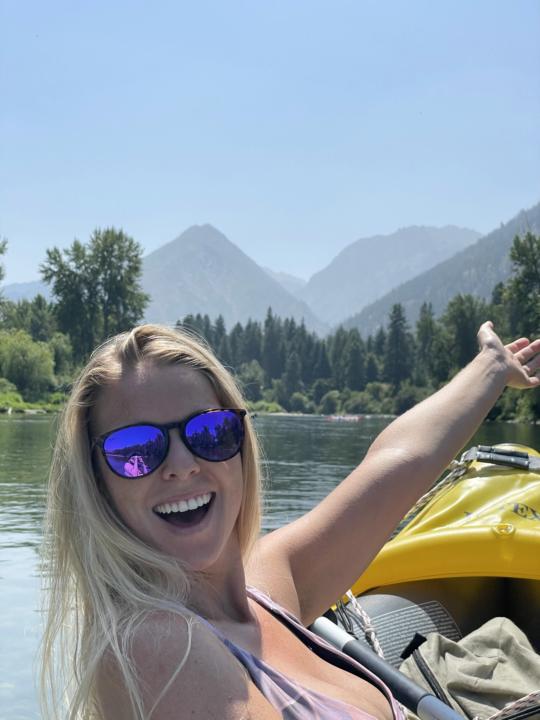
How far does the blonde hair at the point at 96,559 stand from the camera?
1.19 meters

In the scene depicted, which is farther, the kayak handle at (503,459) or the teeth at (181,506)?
the kayak handle at (503,459)

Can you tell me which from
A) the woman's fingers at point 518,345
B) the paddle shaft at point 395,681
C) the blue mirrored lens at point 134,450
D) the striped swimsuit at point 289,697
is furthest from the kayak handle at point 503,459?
the blue mirrored lens at point 134,450

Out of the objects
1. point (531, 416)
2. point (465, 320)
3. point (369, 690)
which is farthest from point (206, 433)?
point (465, 320)

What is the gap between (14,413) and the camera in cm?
4888

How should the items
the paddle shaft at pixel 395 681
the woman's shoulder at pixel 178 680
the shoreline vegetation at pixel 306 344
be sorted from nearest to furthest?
the woman's shoulder at pixel 178 680 < the paddle shaft at pixel 395 681 < the shoreline vegetation at pixel 306 344

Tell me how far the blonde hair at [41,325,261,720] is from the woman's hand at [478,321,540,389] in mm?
1106

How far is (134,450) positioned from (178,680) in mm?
393

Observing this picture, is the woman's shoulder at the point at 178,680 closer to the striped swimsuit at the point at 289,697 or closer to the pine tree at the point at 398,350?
the striped swimsuit at the point at 289,697

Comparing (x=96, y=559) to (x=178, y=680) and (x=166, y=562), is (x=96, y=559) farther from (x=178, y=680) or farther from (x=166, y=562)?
(x=178, y=680)

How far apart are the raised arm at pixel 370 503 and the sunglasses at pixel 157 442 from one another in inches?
18.8

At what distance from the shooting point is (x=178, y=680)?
1112 millimetres

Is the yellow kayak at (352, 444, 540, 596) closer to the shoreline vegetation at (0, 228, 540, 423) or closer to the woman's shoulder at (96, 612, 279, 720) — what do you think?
the woman's shoulder at (96, 612, 279, 720)

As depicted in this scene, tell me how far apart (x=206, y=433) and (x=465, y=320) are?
70.9 m

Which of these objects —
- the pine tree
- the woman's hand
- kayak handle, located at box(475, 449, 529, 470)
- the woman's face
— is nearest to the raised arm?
the woman's hand
